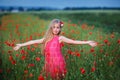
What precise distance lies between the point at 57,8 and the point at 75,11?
24cm

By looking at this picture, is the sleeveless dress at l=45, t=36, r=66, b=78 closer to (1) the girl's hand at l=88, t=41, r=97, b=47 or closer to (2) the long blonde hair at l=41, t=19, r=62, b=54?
(2) the long blonde hair at l=41, t=19, r=62, b=54

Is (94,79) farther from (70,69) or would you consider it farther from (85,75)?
(70,69)

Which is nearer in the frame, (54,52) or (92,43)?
(54,52)

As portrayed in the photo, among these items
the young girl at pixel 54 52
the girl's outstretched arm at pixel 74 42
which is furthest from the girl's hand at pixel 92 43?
the young girl at pixel 54 52

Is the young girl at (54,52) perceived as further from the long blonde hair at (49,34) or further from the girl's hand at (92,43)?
the girl's hand at (92,43)

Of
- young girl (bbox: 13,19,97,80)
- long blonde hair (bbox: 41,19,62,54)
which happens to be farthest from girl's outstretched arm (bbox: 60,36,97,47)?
long blonde hair (bbox: 41,19,62,54)

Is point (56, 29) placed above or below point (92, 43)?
above

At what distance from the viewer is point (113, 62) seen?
3.12 metres

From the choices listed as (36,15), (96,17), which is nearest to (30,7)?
(36,15)

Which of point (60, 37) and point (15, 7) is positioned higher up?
point (15, 7)

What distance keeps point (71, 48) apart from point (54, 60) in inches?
10.1

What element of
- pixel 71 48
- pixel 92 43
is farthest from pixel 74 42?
pixel 92 43

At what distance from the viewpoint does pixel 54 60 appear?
3.06 m

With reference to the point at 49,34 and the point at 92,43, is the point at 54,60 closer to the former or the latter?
the point at 49,34
